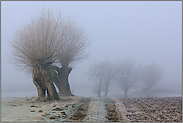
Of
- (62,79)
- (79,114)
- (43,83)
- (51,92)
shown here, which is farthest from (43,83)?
(79,114)

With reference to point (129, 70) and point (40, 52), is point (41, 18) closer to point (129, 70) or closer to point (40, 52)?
point (40, 52)

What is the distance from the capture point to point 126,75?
48.5 meters

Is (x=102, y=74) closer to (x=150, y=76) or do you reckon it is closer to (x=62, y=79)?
(x=150, y=76)

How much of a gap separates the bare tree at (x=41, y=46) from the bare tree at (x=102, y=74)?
33.6m

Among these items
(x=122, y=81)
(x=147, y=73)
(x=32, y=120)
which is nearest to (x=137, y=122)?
(x=32, y=120)

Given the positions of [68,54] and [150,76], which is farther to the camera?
[150,76]

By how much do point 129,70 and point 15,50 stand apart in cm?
3935

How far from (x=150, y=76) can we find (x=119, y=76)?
39.4ft

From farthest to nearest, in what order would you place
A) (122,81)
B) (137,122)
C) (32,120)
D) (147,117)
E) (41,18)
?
(122,81), (41,18), (147,117), (137,122), (32,120)

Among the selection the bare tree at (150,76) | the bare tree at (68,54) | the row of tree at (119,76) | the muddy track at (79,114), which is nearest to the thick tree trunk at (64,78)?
the bare tree at (68,54)

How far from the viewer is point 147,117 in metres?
9.36

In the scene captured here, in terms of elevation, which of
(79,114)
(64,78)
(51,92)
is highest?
(64,78)

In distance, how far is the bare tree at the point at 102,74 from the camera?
48.2m

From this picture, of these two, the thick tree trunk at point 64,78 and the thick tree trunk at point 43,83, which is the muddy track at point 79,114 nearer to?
the thick tree trunk at point 43,83
